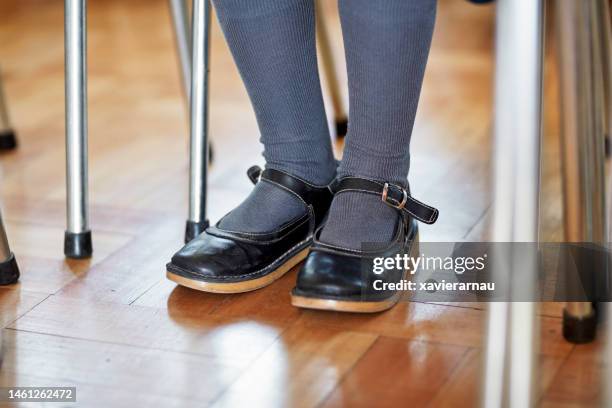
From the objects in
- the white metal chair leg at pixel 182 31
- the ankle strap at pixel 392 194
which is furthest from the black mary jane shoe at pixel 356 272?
the white metal chair leg at pixel 182 31

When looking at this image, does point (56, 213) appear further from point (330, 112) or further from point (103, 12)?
point (103, 12)

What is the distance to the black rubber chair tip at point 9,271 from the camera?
877 mm

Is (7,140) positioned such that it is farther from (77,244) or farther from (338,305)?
(338,305)

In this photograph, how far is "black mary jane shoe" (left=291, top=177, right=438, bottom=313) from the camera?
A: 30.7 inches

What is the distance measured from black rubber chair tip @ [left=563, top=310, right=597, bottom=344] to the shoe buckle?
0.18 m

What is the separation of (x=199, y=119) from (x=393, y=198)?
0.22 metres

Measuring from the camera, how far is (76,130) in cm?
91

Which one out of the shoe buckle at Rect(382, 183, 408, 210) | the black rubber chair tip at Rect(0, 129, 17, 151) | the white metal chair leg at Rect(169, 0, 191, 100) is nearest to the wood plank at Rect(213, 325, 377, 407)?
the shoe buckle at Rect(382, 183, 408, 210)

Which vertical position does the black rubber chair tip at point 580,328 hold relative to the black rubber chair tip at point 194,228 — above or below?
below

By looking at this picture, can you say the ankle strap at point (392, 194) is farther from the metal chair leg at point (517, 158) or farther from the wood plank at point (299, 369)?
the metal chair leg at point (517, 158)

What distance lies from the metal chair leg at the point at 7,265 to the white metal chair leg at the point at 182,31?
0.39 m

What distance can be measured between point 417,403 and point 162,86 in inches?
45.2

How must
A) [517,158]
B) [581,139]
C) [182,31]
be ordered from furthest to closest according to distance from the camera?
[182,31], [581,139], [517,158]

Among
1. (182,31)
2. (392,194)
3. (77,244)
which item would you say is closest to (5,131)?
(182,31)
